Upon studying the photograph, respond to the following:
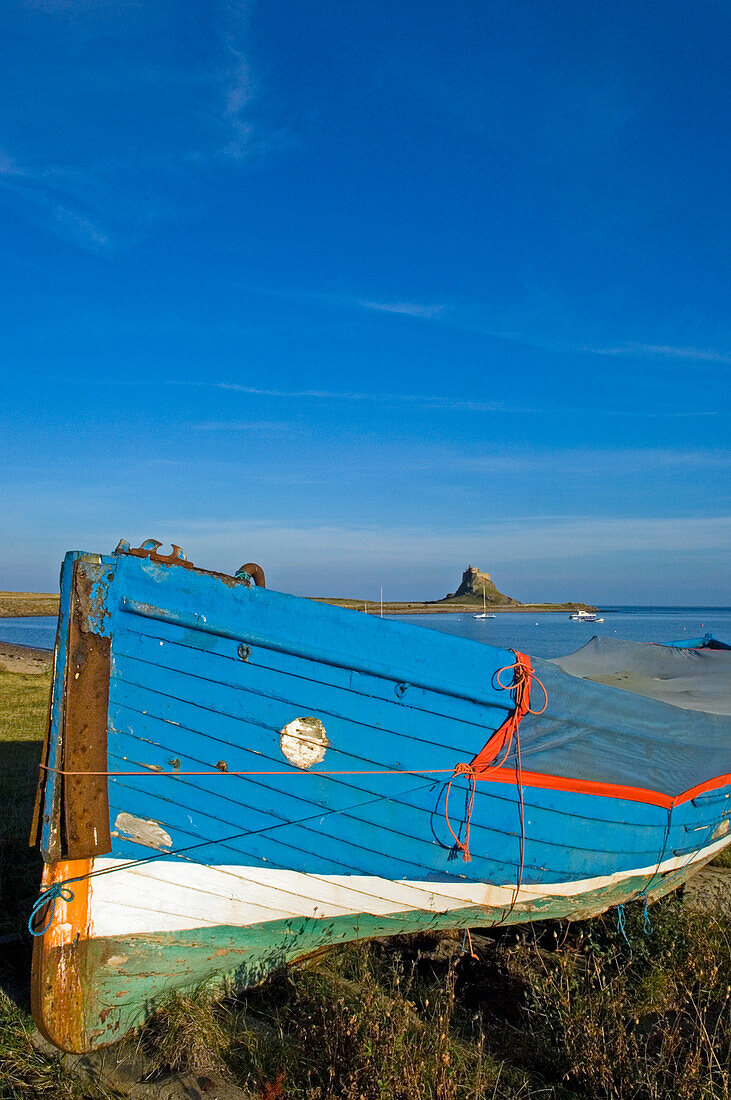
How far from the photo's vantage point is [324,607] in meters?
3.49

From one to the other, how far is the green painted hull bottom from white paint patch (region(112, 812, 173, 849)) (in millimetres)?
476

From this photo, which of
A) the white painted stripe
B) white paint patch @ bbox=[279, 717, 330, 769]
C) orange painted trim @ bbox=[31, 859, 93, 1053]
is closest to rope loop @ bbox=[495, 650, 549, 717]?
white paint patch @ bbox=[279, 717, 330, 769]

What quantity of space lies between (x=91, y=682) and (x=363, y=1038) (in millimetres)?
2117

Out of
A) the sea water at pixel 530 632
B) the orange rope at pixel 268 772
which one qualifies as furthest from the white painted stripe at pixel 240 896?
the sea water at pixel 530 632

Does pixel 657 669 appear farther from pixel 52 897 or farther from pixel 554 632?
pixel 554 632

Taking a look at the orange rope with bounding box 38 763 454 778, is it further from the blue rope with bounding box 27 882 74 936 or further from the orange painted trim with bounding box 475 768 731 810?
the blue rope with bounding box 27 882 74 936

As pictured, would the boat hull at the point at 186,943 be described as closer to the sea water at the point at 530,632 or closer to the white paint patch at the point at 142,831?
the white paint patch at the point at 142,831

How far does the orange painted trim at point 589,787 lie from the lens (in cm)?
371

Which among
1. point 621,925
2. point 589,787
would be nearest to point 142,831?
point 589,787

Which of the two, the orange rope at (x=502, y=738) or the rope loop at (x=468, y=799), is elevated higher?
the orange rope at (x=502, y=738)

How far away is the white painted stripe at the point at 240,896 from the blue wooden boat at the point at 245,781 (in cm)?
1

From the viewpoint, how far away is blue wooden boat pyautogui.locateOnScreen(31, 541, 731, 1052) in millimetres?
3430

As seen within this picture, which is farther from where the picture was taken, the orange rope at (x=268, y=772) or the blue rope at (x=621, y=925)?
the blue rope at (x=621, y=925)

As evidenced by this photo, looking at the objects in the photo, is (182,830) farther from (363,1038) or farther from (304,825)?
(363,1038)
